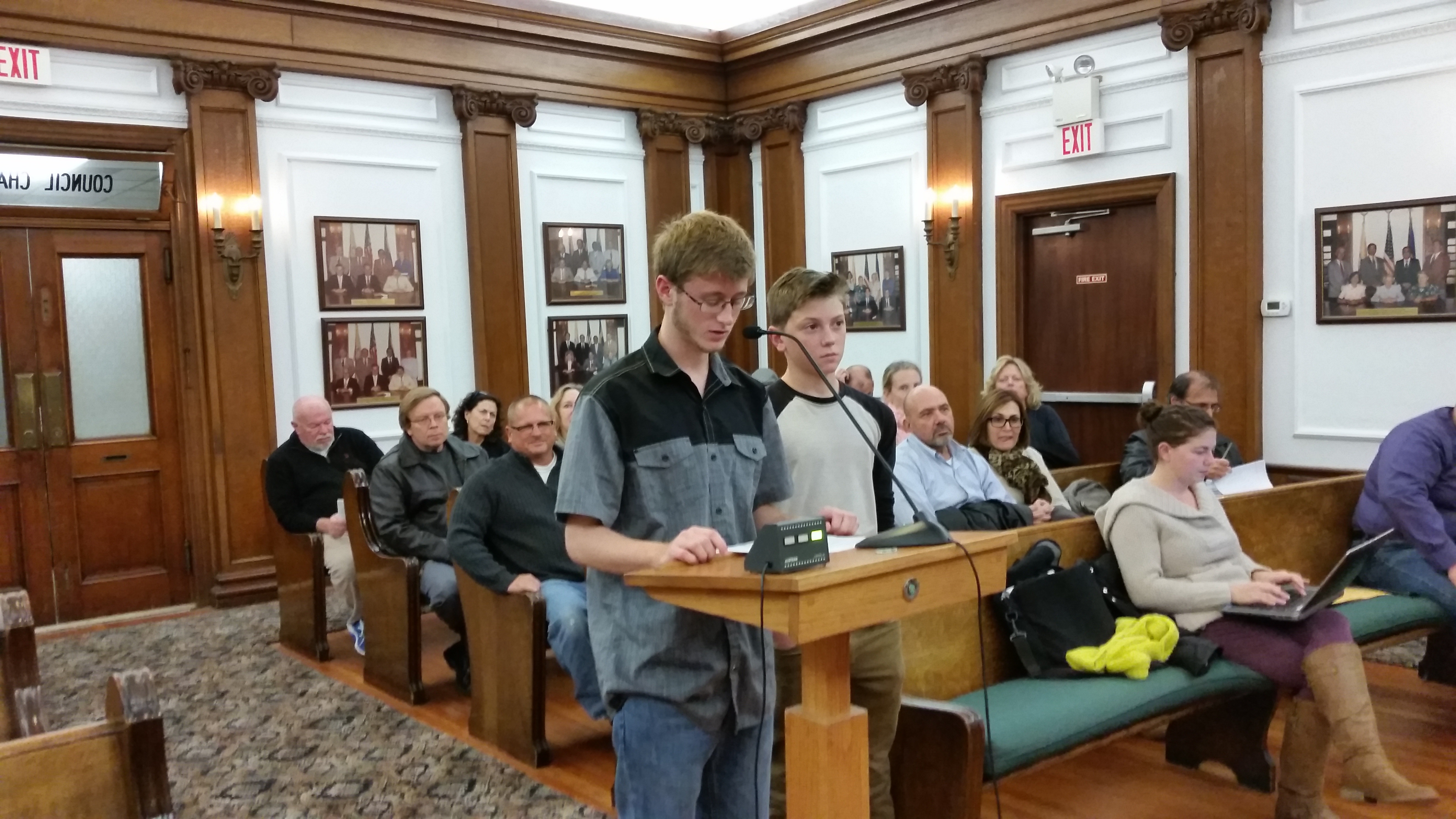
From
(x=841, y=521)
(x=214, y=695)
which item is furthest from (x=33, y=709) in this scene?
(x=214, y=695)

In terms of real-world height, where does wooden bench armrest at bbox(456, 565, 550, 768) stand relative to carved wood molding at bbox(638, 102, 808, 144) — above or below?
below

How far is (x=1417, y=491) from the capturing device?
4.46 m

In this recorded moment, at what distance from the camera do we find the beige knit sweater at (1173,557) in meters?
3.71

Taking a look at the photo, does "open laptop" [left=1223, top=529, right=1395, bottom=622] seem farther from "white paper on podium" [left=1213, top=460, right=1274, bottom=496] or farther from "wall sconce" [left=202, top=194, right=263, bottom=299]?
"wall sconce" [left=202, top=194, right=263, bottom=299]

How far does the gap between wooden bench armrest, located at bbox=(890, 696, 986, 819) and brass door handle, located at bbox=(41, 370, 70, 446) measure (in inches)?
225

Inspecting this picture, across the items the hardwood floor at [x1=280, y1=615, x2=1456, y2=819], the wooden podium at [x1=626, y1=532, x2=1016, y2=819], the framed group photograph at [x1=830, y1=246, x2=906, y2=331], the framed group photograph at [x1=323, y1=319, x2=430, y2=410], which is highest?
the framed group photograph at [x1=830, y1=246, x2=906, y2=331]

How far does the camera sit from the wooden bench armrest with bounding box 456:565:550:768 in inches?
163

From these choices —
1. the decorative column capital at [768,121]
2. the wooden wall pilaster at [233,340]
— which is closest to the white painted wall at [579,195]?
the decorative column capital at [768,121]

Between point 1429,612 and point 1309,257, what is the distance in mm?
2422

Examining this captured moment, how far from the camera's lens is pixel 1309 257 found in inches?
242

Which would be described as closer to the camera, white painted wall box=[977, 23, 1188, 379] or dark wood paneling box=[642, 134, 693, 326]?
white painted wall box=[977, 23, 1188, 379]

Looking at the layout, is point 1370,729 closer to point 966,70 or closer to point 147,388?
point 966,70

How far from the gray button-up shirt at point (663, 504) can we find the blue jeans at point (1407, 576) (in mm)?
3404

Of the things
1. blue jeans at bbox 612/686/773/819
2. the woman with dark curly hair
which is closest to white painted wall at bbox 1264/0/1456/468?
the woman with dark curly hair
